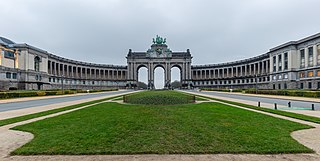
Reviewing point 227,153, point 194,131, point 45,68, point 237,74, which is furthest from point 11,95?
point 237,74

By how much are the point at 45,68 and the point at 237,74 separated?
106427mm

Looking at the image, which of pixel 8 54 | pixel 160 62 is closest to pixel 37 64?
pixel 8 54

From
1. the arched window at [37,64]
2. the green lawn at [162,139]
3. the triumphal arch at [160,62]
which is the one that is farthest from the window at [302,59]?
the arched window at [37,64]

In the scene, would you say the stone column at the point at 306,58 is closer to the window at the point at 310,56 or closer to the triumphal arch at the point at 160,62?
the window at the point at 310,56

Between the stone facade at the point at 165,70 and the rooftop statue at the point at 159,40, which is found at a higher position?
the rooftop statue at the point at 159,40

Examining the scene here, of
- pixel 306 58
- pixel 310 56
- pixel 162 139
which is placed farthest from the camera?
pixel 306 58

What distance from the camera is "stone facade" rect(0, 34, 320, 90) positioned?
193 ft

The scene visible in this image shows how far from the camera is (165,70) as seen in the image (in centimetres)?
11725

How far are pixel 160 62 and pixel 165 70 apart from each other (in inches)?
259

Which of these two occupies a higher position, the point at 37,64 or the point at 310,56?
the point at 310,56

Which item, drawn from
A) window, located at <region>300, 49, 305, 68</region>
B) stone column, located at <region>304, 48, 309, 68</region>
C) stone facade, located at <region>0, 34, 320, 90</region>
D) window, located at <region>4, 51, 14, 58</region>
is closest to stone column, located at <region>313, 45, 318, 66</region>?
stone facade, located at <region>0, 34, 320, 90</region>

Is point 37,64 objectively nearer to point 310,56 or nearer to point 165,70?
point 165,70

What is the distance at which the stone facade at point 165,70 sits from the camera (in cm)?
5891

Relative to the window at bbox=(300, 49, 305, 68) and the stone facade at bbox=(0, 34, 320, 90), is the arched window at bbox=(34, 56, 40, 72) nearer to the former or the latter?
the stone facade at bbox=(0, 34, 320, 90)
